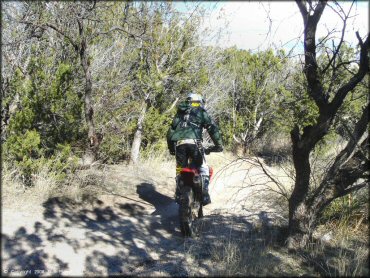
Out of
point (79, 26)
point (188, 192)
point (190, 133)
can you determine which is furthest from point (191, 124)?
point (79, 26)

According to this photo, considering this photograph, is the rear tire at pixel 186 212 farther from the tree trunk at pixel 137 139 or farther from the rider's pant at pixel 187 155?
the tree trunk at pixel 137 139

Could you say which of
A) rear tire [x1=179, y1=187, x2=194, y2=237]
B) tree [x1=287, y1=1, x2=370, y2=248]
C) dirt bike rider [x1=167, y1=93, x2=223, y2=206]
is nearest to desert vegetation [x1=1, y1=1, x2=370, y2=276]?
tree [x1=287, y1=1, x2=370, y2=248]

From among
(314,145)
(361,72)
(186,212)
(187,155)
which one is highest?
(361,72)

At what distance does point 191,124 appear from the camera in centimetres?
595

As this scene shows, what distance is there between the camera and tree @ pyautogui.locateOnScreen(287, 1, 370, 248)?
4.48 metres

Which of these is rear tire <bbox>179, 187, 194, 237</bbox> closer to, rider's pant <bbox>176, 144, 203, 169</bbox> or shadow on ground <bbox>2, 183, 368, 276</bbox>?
shadow on ground <bbox>2, 183, 368, 276</bbox>

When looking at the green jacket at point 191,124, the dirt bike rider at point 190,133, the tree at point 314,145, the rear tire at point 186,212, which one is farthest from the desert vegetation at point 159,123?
the green jacket at point 191,124

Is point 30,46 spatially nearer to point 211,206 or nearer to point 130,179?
point 130,179

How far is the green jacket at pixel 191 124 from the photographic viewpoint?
19.4 ft

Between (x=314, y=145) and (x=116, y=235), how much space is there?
277cm

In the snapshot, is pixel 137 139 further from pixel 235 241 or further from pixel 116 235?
pixel 235 241

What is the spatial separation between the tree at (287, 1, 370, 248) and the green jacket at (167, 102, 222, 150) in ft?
4.94

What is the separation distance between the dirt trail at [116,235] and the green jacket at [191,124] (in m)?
0.72

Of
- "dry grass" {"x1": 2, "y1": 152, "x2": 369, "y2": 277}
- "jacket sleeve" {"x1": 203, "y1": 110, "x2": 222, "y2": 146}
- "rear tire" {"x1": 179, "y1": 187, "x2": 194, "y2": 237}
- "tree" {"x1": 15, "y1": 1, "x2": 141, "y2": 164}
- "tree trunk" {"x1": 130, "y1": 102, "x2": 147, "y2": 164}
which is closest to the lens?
"dry grass" {"x1": 2, "y1": 152, "x2": 369, "y2": 277}
